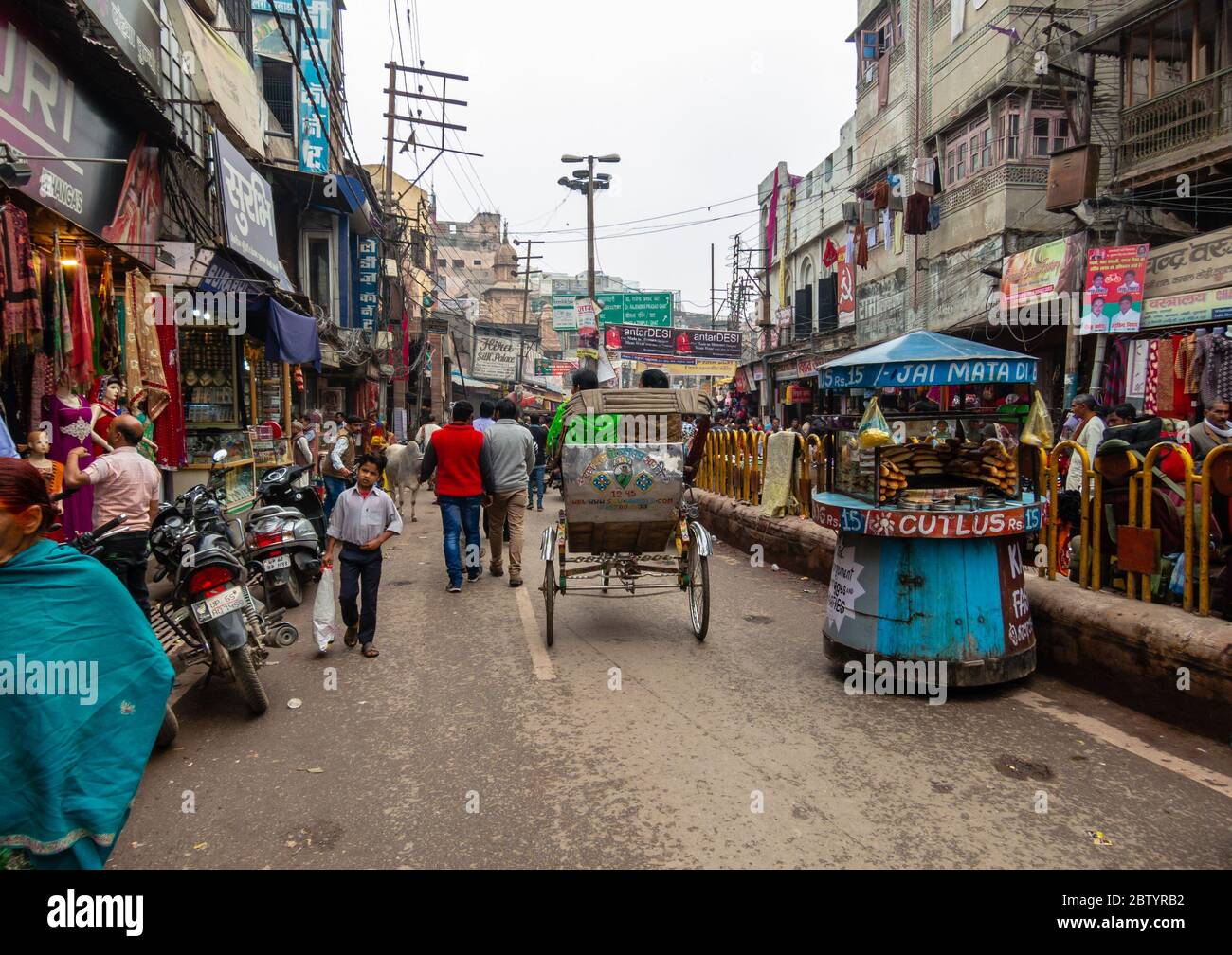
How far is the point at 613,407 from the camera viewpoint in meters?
6.36

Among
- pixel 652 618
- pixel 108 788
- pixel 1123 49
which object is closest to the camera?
pixel 108 788

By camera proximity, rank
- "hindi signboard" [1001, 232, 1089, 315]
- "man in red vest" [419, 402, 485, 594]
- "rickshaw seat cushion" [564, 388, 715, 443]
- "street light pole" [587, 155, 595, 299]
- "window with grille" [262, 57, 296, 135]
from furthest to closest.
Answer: "street light pole" [587, 155, 595, 299] < "window with grille" [262, 57, 296, 135] < "hindi signboard" [1001, 232, 1089, 315] < "man in red vest" [419, 402, 485, 594] < "rickshaw seat cushion" [564, 388, 715, 443]

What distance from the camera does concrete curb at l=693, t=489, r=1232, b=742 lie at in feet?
13.6

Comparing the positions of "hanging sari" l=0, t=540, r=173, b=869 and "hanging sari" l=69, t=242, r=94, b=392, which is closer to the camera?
"hanging sari" l=0, t=540, r=173, b=869

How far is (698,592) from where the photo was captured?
21.3ft

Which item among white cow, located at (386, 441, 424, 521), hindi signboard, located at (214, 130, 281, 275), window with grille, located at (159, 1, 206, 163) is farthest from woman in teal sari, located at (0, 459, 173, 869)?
white cow, located at (386, 441, 424, 521)

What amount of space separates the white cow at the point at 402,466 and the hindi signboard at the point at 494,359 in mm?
27356

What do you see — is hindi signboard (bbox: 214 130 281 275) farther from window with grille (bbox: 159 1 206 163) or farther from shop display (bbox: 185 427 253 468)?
shop display (bbox: 185 427 253 468)

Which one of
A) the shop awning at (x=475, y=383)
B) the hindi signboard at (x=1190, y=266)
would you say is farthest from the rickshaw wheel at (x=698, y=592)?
the shop awning at (x=475, y=383)

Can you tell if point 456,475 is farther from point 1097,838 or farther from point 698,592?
point 1097,838

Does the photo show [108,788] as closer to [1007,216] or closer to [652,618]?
[652,618]

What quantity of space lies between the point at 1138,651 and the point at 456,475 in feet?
20.1
